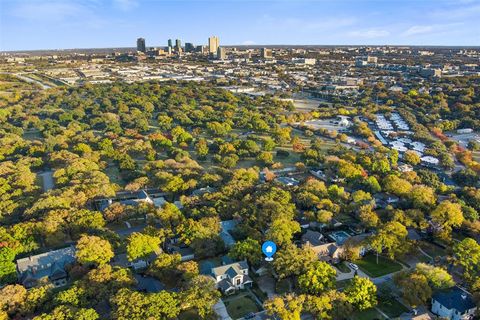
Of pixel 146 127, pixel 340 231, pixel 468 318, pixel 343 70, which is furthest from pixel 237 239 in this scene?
pixel 343 70

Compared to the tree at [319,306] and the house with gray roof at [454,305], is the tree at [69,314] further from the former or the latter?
the house with gray roof at [454,305]

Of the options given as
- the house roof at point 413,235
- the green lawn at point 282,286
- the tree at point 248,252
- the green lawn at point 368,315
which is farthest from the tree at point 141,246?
the house roof at point 413,235

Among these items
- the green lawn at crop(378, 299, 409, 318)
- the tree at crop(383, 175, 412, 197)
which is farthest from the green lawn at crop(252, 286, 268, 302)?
the tree at crop(383, 175, 412, 197)

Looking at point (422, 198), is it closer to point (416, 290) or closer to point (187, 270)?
point (416, 290)

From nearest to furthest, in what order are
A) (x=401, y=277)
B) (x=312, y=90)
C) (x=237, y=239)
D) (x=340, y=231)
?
(x=401, y=277), (x=237, y=239), (x=340, y=231), (x=312, y=90)

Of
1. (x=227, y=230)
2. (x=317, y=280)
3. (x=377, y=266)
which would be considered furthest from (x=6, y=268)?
(x=377, y=266)

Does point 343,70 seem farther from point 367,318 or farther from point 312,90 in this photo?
point 367,318
